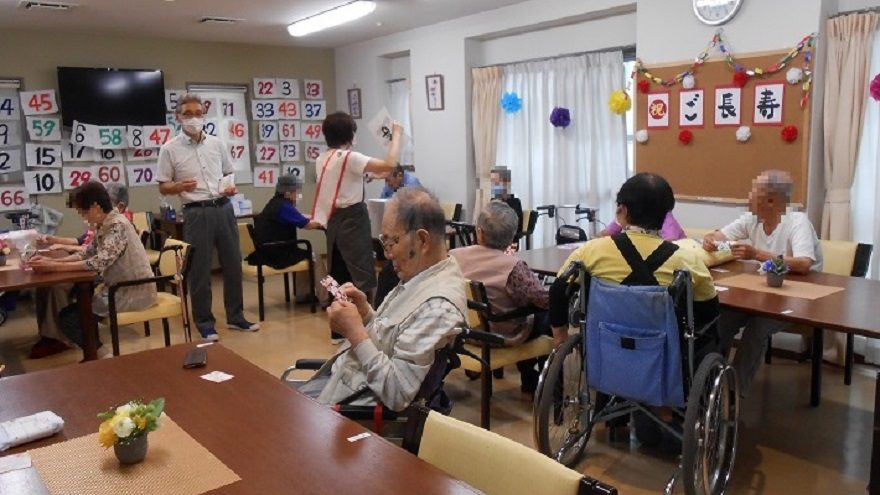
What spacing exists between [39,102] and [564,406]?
229 inches

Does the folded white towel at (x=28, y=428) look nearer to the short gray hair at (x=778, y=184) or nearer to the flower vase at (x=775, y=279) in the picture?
the flower vase at (x=775, y=279)

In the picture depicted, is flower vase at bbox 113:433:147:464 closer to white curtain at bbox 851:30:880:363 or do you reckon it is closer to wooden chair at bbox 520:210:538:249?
white curtain at bbox 851:30:880:363

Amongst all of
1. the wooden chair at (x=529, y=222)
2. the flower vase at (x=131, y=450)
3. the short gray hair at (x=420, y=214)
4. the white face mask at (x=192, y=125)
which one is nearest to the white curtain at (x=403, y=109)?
the wooden chair at (x=529, y=222)

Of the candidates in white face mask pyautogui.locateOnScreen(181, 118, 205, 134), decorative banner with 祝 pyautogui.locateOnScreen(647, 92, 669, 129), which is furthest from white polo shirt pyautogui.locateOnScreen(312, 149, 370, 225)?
decorative banner with 祝 pyautogui.locateOnScreen(647, 92, 669, 129)

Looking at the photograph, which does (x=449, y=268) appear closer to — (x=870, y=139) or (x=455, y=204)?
(x=870, y=139)

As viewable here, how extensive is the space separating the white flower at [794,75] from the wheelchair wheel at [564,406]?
7.90 feet

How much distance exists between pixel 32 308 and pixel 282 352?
114 inches

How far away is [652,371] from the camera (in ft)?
7.86

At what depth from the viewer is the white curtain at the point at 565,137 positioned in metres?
5.43

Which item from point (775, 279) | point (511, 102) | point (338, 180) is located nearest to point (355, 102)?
point (511, 102)

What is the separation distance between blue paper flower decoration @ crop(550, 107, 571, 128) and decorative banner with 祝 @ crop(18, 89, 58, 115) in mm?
4594

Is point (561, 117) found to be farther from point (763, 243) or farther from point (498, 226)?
point (498, 226)

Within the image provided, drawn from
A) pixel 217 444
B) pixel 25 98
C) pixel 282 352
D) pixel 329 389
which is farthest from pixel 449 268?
pixel 25 98

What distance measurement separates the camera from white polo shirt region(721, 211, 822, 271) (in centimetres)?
319
